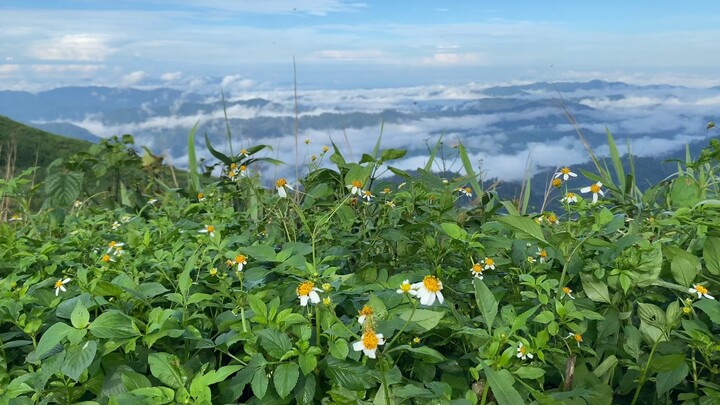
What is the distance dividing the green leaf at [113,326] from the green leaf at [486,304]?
76 cm

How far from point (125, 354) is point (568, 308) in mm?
1042

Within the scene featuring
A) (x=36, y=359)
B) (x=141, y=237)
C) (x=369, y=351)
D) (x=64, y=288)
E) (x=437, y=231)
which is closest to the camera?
(x=369, y=351)

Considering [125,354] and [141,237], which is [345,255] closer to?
[125,354]

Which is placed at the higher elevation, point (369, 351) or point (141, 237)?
point (369, 351)

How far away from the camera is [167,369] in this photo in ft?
4.57

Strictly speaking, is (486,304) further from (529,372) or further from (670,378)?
(670,378)

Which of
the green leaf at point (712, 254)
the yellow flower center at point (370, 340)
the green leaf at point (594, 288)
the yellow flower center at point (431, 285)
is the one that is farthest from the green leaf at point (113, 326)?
the green leaf at point (712, 254)

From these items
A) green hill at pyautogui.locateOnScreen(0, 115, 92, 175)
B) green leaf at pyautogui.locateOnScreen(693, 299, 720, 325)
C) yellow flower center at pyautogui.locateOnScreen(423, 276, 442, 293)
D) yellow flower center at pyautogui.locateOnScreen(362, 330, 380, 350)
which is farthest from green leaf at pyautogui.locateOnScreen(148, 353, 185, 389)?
green hill at pyautogui.locateOnScreen(0, 115, 92, 175)

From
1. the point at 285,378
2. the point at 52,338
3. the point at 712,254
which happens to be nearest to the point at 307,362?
the point at 285,378

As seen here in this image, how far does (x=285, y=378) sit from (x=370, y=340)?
0.21 metres

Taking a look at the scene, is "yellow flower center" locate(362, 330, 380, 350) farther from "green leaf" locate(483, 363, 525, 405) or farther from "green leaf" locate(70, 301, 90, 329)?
"green leaf" locate(70, 301, 90, 329)

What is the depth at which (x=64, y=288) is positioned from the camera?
1780 millimetres

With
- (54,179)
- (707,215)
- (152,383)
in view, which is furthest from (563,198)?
(54,179)

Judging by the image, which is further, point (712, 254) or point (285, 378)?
point (712, 254)
